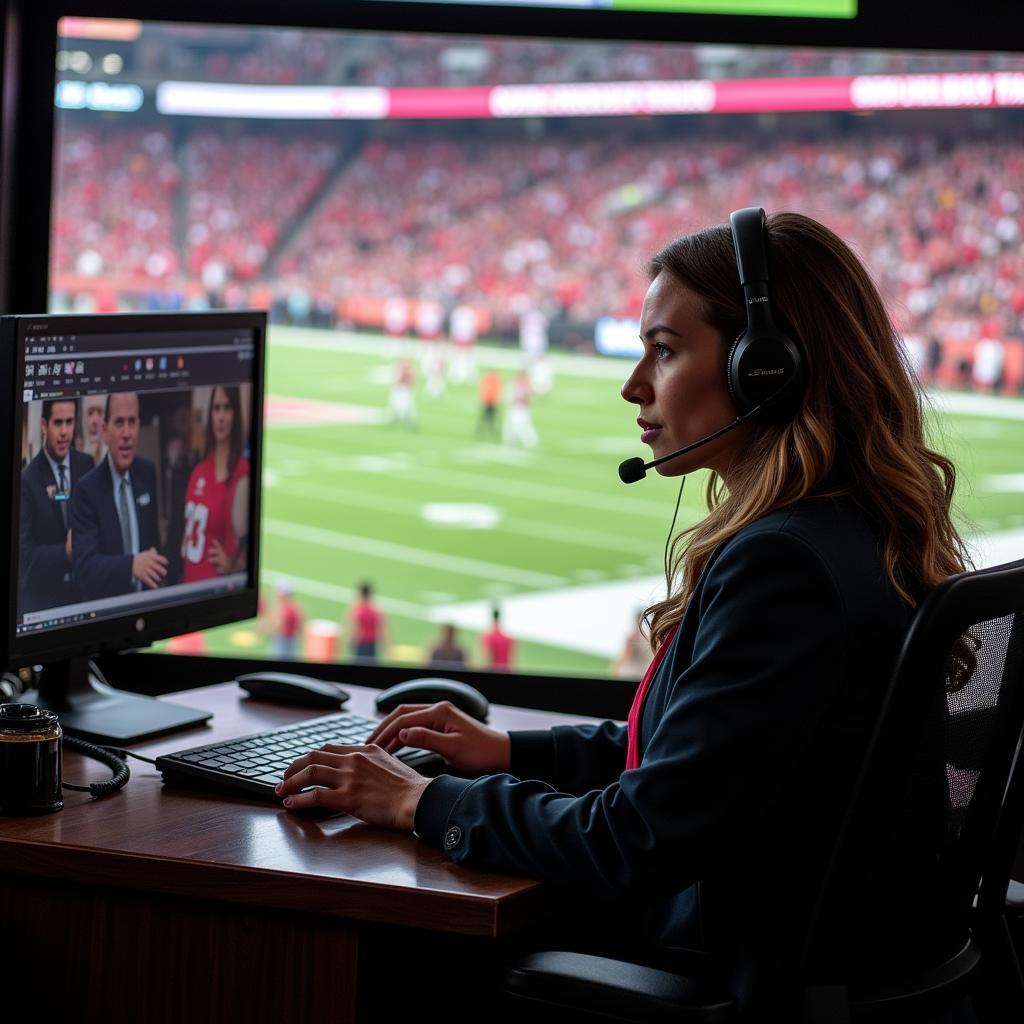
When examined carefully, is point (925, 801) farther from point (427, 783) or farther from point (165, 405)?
point (165, 405)

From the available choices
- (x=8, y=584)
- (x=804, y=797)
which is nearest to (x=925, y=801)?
(x=804, y=797)

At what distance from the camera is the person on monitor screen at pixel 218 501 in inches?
Result: 73.0

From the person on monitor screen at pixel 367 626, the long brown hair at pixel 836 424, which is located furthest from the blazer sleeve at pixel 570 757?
the person on monitor screen at pixel 367 626

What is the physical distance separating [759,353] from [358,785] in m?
0.58

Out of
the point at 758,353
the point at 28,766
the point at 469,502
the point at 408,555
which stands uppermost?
the point at 758,353

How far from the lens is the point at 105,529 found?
1.71 m

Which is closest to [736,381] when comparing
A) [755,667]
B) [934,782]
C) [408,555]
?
[755,667]

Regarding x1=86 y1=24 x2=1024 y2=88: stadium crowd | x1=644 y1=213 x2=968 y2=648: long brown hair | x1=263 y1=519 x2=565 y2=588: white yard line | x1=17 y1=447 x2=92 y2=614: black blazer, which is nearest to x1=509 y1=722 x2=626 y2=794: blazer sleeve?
x1=644 y1=213 x2=968 y2=648: long brown hair

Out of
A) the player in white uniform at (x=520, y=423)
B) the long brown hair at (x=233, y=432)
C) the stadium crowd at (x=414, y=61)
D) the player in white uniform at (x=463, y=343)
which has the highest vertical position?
the stadium crowd at (x=414, y=61)

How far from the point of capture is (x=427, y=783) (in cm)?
138

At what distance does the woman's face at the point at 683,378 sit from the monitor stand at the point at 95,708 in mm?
735

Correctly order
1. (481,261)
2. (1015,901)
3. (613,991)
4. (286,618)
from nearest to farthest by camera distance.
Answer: (613,991) → (1015,901) → (286,618) → (481,261)

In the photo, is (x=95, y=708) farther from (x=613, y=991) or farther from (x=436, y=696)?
(x=613, y=991)

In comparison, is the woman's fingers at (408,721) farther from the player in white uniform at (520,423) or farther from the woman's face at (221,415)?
the player in white uniform at (520,423)
